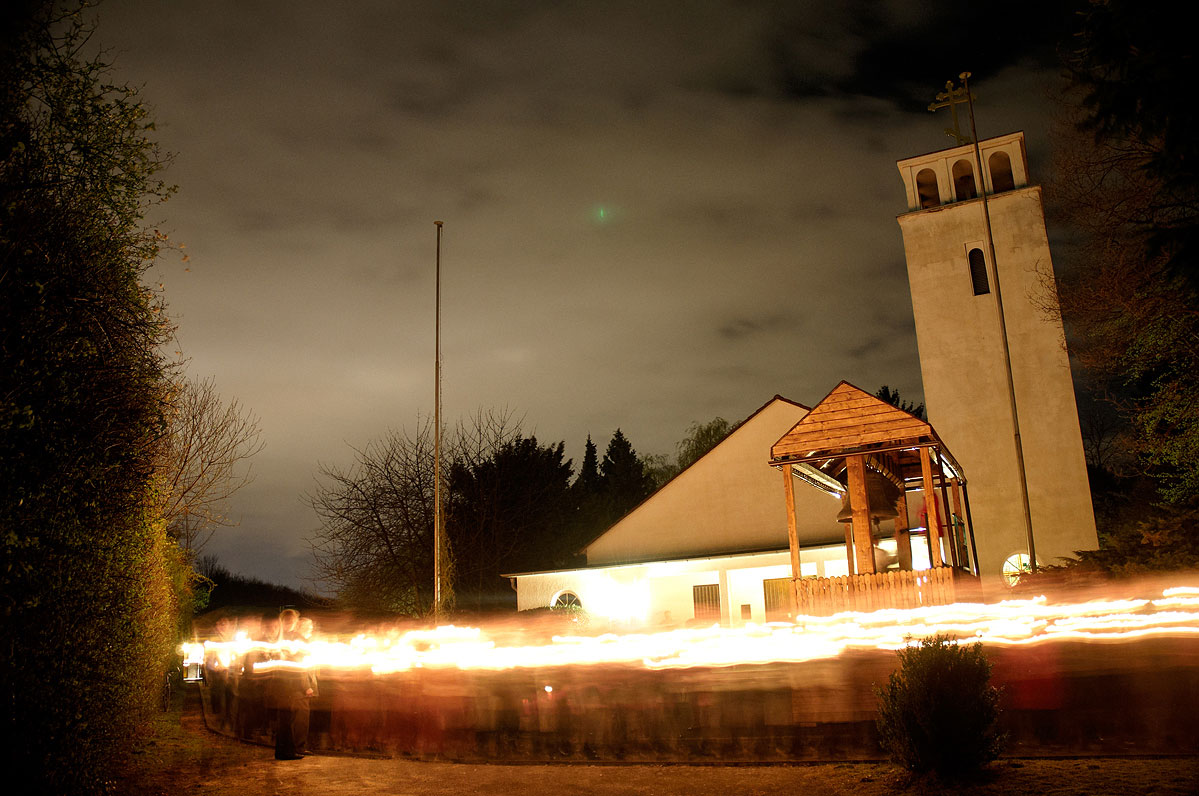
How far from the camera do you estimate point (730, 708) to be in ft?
31.0

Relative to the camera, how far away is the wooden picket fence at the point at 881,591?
1326 centimetres

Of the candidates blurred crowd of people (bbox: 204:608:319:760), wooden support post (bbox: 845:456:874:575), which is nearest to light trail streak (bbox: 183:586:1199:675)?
blurred crowd of people (bbox: 204:608:319:760)

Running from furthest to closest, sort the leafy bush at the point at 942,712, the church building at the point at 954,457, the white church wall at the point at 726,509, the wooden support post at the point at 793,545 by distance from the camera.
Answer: the white church wall at the point at 726,509, the church building at the point at 954,457, the wooden support post at the point at 793,545, the leafy bush at the point at 942,712

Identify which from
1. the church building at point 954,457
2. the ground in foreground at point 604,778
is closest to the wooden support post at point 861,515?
the ground in foreground at point 604,778

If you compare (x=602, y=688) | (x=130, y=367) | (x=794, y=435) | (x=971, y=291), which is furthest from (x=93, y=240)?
(x=971, y=291)

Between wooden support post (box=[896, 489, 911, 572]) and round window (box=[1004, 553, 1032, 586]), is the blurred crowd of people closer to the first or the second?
wooden support post (box=[896, 489, 911, 572])

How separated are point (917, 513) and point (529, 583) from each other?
13.7m

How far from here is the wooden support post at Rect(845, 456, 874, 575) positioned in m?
14.2

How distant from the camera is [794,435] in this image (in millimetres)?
15305

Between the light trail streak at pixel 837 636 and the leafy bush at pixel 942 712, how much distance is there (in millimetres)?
559

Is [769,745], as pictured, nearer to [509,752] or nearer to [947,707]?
[947,707]

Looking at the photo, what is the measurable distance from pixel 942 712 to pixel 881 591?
237 inches

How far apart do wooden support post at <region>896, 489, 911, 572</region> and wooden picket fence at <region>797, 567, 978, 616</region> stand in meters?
2.53

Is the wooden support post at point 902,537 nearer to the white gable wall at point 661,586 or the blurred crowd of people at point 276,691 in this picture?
the white gable wall at point 661,586
